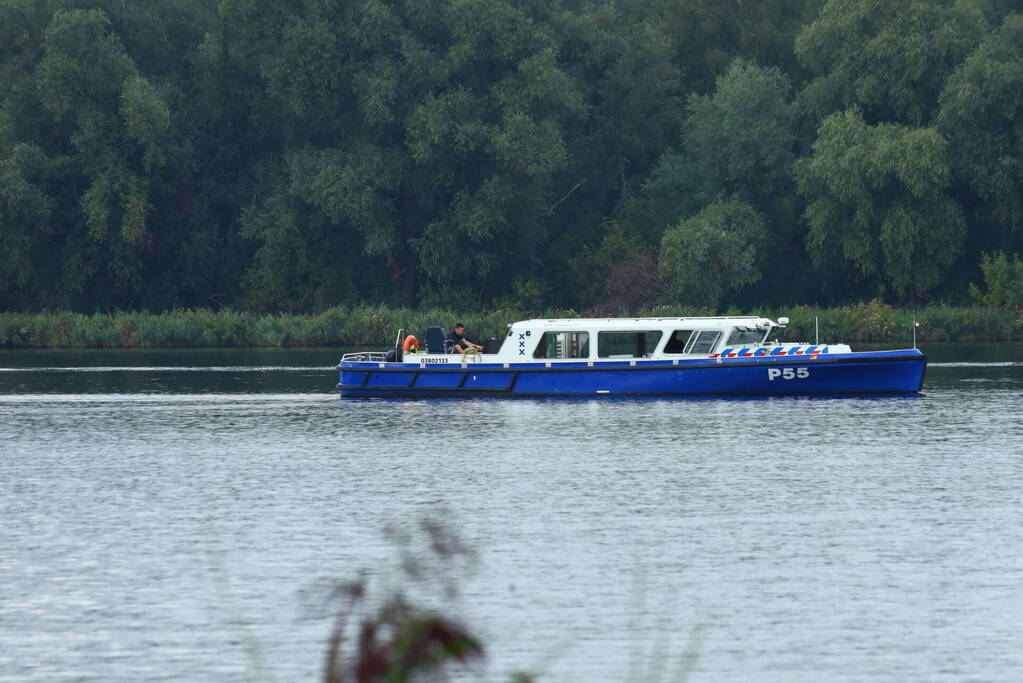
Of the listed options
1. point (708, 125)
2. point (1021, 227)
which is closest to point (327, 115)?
point (708, 125)

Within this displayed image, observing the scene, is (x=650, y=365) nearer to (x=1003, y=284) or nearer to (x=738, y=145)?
(x=1003, y=284)

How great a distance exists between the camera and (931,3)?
295 feet

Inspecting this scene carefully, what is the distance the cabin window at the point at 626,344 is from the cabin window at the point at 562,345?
1.44ft

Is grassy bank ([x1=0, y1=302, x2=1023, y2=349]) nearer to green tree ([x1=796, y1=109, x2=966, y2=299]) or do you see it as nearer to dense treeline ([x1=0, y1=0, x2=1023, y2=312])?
green tree ([x1=796, y1=109, x2=966, y2=299])

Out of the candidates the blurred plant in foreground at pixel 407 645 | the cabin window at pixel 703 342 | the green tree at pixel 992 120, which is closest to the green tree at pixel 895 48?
the green tree at pixel 992 120

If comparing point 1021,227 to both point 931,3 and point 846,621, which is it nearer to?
point 931,3

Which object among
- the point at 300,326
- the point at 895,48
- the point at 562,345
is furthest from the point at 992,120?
the point at 562,345

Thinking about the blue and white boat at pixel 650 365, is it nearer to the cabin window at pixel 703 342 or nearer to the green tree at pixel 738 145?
the cabin window at pixel 703 342

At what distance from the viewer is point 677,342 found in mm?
50562

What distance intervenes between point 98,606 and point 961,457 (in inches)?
817

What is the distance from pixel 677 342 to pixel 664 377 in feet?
3.94

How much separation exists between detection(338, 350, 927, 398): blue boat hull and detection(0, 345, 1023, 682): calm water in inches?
33.5

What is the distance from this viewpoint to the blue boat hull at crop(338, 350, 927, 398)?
49938mm

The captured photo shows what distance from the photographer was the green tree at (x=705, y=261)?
89562 millimetres
